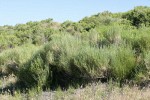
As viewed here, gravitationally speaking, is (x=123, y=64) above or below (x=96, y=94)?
above

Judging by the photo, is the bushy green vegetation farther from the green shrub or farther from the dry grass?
the dry grass

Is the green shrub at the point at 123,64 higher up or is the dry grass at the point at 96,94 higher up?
the green shrub at the point at 123,64

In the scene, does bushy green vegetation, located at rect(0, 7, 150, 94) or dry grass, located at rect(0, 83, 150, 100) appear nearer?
dry grass, located at rect(0, 83, 150, 100)

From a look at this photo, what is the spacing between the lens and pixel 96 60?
33.8ft

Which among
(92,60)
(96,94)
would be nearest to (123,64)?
(92,60)

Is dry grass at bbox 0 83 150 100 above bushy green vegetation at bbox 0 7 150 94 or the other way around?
the other way around

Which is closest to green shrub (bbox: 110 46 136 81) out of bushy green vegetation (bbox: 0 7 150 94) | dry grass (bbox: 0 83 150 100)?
bushy green vegetation (bbox: 0 7 150 94)

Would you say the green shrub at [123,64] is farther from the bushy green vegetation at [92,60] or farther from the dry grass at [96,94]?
the dry grass at [96,94]

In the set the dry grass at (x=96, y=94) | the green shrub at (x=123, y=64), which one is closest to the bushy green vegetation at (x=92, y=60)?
the green shrub at (x=123, y=64)

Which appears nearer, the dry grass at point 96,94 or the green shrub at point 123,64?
the dry grass at point 96,94

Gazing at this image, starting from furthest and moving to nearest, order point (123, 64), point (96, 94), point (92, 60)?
point (92, 60) → point (123, 64) → point (96, 94)

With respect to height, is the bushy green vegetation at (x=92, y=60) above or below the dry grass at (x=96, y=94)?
above

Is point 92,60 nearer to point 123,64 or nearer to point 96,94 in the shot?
point 123,64

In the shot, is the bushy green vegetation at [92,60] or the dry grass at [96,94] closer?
the dry grass at [96,94]
